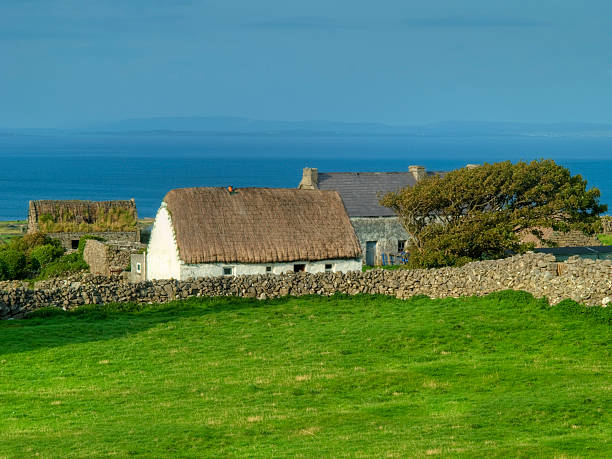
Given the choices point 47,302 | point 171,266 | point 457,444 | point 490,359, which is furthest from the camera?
point 171,266

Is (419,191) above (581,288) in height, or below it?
above

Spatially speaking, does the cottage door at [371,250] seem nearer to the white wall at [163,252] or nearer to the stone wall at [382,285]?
the white wall at [163,252]

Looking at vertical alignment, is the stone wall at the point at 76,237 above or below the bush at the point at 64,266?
above

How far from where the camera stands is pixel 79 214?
202ft

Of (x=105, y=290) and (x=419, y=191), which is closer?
(x=105, y=290)

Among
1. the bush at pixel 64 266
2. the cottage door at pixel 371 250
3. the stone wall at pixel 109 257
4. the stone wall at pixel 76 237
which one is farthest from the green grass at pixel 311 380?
the stone wall at pixel 76 237

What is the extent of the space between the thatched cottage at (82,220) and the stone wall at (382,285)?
2686 centimetres

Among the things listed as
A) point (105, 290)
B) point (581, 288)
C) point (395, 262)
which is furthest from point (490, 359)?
point (395, 262)

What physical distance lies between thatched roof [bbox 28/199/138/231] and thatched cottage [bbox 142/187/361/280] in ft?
Result: 64.8

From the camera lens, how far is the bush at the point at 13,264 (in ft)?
168

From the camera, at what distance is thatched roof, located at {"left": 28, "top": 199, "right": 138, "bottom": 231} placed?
201 ft

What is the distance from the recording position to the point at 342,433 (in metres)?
18.3

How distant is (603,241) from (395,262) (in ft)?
40.7

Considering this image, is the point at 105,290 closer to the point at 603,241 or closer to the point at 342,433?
the point at 342,433
